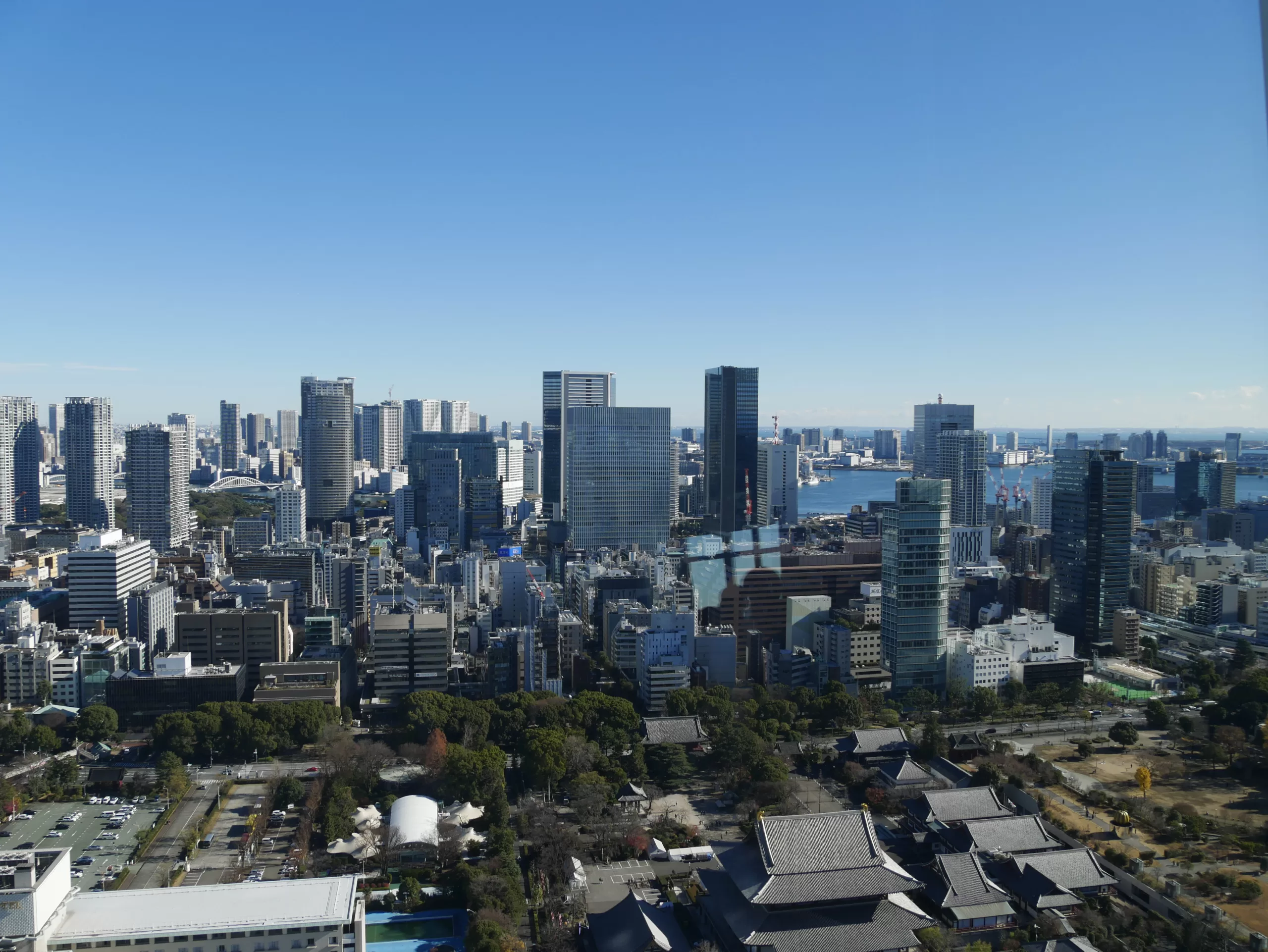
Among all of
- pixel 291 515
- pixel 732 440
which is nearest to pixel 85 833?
pixel 732 440

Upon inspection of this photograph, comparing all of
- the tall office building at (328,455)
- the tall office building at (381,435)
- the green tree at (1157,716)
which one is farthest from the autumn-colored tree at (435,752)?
the tall office building at (381,435)

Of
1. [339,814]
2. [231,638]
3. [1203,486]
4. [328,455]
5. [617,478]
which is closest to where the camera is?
[339,814]

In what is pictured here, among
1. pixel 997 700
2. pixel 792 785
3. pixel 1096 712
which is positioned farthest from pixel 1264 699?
pixel 792 785

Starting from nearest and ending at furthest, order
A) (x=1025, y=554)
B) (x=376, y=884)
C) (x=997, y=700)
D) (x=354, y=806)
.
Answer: (x=376, y=884) < (x=354, y=806) < (x=997, y=700) < (x=1025, y=554)

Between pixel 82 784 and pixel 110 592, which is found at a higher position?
pixel 110 592

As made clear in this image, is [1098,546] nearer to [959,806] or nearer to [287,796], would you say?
[959,806]

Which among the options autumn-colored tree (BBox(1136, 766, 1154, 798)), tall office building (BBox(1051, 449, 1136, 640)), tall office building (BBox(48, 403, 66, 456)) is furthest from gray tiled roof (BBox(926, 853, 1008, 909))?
tall office building (BBox(48, 403, 66, 456))

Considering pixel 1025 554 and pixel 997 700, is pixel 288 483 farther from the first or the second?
pixel 997 700
